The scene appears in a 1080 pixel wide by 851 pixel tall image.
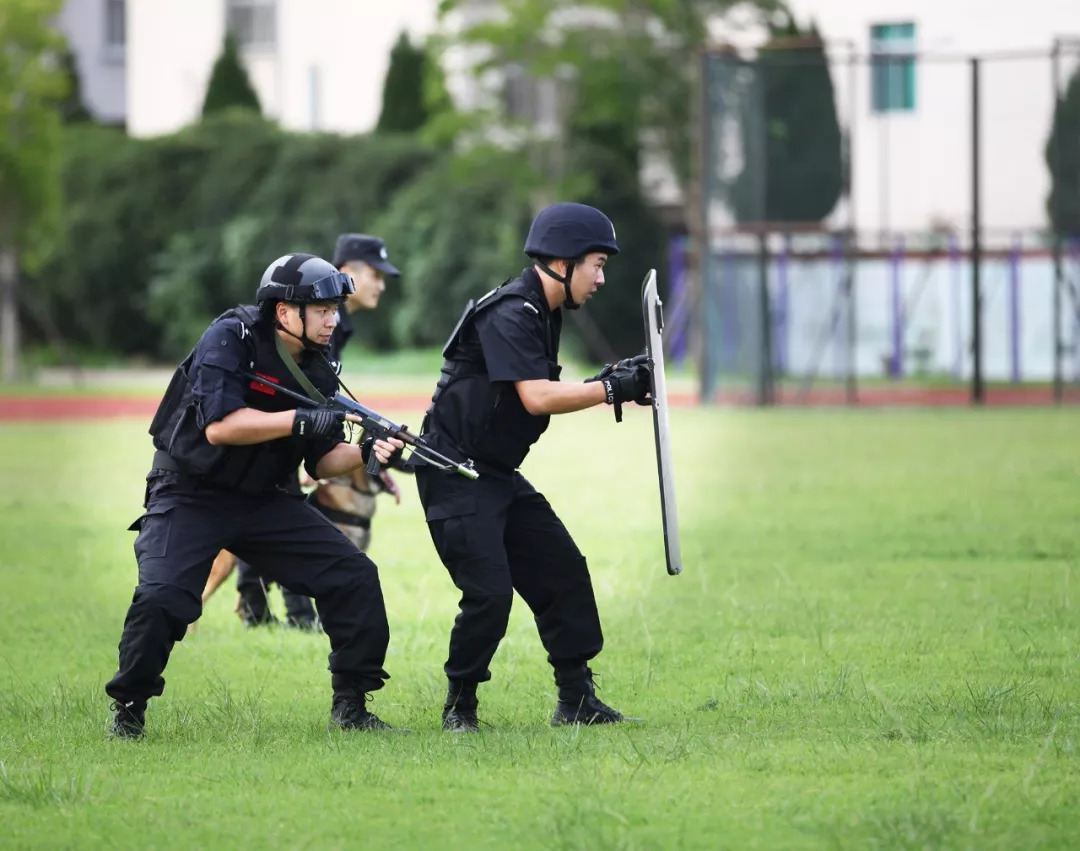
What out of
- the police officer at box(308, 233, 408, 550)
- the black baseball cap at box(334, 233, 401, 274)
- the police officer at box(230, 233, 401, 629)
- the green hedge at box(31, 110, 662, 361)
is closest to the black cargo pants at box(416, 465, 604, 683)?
the police officer at box(230, 233, 401, 629)

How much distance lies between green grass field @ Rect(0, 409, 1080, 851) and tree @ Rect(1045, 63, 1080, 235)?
14.9 meters

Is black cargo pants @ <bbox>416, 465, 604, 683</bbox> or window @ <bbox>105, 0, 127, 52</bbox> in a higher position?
window @ <bbox>105, 0, 127, 52</bbox>

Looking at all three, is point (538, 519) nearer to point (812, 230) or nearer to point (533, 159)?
point (812, 230)

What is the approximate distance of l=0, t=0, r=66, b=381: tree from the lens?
35.1m

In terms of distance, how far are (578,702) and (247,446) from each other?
1524 millimetres

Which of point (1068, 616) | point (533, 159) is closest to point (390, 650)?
point (1068, 616)

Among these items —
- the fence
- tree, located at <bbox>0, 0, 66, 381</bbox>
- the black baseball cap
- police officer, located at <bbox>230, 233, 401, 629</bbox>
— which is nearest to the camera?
police officer, located at <bbox>230, 233, 401, 629</bbox>

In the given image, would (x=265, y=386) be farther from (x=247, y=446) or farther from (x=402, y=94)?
(x=402, y=94)

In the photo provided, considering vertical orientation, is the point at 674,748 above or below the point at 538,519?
below

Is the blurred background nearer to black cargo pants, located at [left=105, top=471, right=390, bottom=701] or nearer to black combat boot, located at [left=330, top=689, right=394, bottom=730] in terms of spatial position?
black cargo pants, located at [left=105, top=471, right=390, bottom=701]

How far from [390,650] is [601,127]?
33.9m

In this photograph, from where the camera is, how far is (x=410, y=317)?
139 ft

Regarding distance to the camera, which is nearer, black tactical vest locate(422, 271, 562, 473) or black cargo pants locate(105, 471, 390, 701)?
black cargo pants locate(105, 471, 390, 701)

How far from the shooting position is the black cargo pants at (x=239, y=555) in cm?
689
